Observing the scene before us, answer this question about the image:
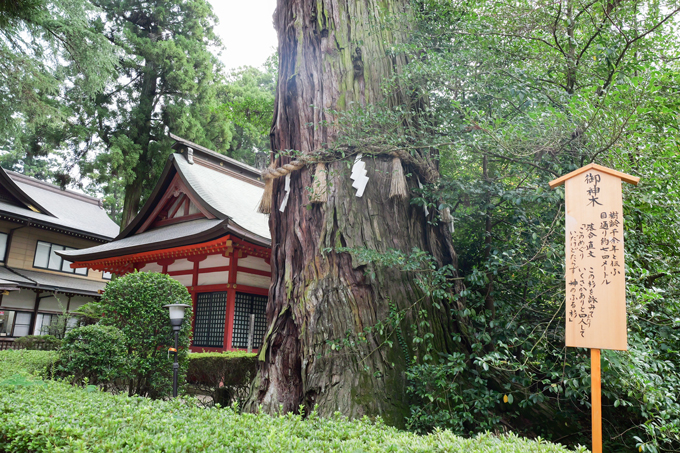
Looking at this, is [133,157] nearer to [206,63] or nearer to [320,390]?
[206,63]

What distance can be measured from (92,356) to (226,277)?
466cm

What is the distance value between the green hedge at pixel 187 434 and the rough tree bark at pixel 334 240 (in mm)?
1111

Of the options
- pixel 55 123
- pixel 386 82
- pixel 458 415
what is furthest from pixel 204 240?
pixel 458 415

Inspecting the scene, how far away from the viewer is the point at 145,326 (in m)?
5.60

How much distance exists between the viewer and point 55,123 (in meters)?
9.67

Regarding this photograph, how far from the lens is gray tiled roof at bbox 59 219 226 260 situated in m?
9.44

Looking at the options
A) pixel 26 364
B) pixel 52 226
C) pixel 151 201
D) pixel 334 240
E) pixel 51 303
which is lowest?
pixel 26 364

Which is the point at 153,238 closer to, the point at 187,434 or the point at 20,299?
the point at 20,299

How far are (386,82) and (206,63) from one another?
1402 cm

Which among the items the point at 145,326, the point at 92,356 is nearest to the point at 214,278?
the point at 145,326

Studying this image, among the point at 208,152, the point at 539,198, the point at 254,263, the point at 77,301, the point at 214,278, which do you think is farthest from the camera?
→ the point at 77,301

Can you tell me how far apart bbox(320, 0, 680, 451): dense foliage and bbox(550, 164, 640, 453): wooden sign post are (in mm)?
453

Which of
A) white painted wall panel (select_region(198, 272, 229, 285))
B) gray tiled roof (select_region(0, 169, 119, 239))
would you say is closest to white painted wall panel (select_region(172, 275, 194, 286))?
white painted wall panel (select_region(198, 272, 229, 285))

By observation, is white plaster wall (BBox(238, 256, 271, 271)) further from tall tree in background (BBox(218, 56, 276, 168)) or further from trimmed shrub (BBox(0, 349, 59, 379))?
trimmed shrub (BBox(0, 349, 59, 379))
